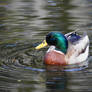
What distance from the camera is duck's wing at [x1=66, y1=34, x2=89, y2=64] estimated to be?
9.34 m

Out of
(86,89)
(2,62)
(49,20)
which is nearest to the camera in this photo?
(86,89)

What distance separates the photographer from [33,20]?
12.5 meters

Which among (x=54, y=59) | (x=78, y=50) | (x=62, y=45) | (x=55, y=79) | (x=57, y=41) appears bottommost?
(x=55, y=79)

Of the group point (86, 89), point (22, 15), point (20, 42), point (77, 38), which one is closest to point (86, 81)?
point (86, 89)

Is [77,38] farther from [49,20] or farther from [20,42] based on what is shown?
[49,20]

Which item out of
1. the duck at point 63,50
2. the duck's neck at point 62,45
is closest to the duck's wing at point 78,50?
the duck at point 63,50

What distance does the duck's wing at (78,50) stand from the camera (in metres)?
9.34

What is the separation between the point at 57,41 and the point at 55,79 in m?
1.49

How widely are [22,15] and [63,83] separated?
5.82 m

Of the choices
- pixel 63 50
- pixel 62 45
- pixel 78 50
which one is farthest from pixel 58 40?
pixel 78 50

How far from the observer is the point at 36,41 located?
10.6 metres

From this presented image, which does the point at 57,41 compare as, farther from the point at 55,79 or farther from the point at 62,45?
the point at 55,79

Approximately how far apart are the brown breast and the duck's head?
0.17 metres

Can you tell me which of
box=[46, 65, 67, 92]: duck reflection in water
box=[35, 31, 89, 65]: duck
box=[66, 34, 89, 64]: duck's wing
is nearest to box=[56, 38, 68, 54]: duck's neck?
box=[35, 31, 89, 65]: duck
